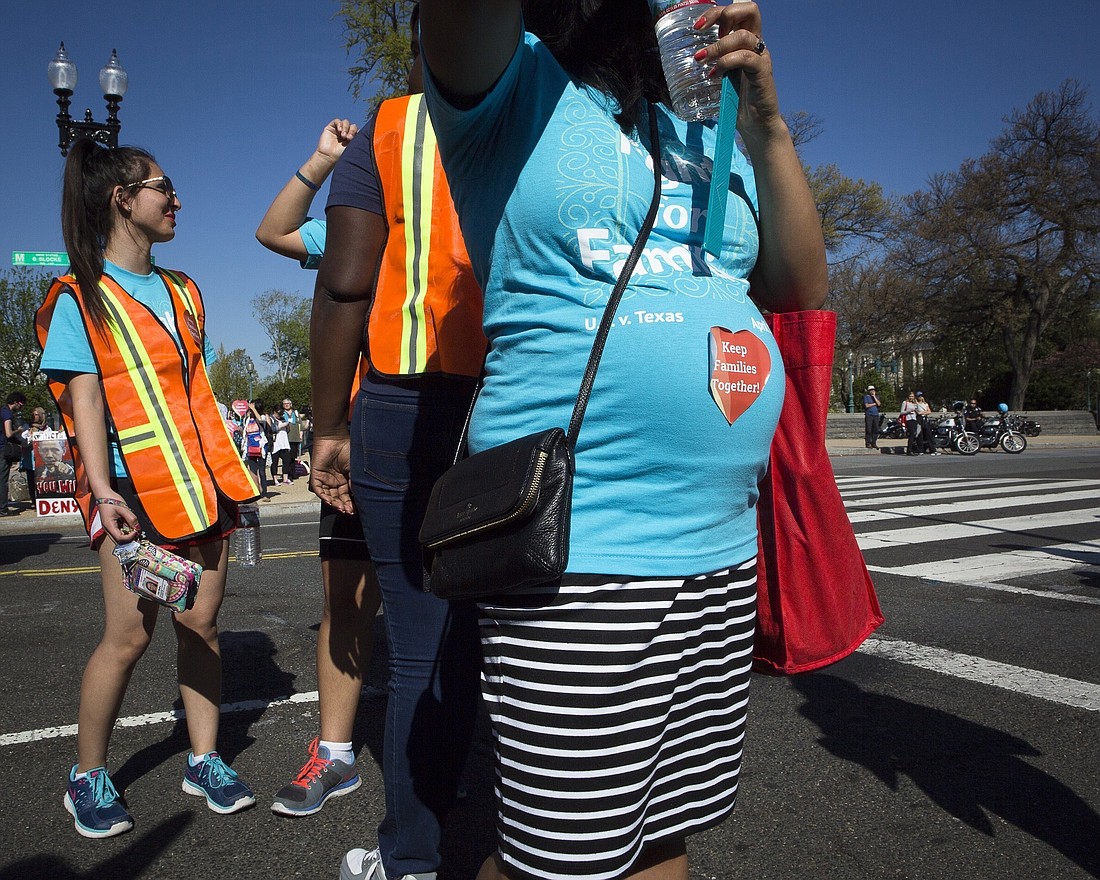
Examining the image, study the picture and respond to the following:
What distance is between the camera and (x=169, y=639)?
15.9ft

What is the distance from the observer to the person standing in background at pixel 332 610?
2.53 meters

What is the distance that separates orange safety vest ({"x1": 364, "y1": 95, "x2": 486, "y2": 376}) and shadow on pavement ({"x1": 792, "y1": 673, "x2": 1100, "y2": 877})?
199 cm

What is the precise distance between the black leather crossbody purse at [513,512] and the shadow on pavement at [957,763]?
1.97 m


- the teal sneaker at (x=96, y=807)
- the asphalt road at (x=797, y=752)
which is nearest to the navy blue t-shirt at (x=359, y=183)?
the asphalt road at (x=797, y=752)

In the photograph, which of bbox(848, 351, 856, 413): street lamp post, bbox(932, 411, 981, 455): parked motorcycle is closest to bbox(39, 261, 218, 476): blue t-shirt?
bbox(932, 411, 981, 455): parked motorcycle

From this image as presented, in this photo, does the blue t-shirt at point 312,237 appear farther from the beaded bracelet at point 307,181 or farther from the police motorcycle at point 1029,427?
the police motorcycle at point 1029,427

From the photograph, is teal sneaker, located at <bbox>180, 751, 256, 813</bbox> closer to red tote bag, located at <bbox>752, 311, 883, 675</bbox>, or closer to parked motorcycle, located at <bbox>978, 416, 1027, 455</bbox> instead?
red tote bag, located at <bbox>752, 311, 883, 675</bbox>

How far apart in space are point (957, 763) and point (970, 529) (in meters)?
6.11

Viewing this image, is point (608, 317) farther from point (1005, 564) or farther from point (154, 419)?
point (1005, 564)

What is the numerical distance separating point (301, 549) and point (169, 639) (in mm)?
3554

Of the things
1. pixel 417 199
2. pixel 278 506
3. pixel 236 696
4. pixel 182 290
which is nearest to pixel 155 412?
pixel 182 290

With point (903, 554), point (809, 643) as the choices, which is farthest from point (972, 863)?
point (903, 554)

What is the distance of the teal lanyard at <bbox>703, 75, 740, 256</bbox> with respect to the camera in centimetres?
137

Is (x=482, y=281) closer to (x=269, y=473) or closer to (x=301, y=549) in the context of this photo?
(x=301, y=549)
